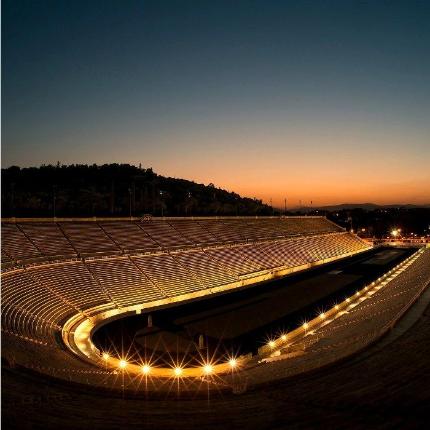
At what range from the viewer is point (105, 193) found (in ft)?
216

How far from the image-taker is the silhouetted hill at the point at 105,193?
49.5 metres

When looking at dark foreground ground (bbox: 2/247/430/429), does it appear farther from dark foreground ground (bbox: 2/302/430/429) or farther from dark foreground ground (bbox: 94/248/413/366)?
dark foreground ground (bbox: 94/248/413/366)

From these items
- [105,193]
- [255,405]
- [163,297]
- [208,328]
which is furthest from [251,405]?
[105,193]

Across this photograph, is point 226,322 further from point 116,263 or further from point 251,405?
point 251,405

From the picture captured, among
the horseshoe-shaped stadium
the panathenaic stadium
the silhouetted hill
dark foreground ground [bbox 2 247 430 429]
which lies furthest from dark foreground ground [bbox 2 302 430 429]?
the silhouetted hill

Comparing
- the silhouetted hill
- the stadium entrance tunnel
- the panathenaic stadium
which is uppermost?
the silhouetted hill

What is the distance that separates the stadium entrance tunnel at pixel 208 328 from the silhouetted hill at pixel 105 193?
20662 millimetres

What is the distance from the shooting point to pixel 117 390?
8.64 metres

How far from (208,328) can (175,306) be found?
144 inches

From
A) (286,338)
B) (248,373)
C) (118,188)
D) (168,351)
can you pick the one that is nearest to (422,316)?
(286,338)

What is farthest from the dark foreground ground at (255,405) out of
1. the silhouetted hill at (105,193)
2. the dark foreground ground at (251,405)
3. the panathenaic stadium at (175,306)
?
the silhouetted hill at (105,193)

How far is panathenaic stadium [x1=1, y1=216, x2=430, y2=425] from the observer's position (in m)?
10.5

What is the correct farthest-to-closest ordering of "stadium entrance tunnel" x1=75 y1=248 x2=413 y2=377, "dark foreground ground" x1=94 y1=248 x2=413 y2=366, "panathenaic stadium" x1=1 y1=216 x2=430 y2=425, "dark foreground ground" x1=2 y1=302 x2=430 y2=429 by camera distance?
"dark foreground ground" x1=94 y1=248 x2=413 y2=366
"stadium entrance tunnel" x1=75 y1=248 x2=413 y2=377
"panathenaic stadium" x1=1 y1=216 x2=430 y2=425
"dark foreground ground" x1=2 y1=302 x2=430 y2=429

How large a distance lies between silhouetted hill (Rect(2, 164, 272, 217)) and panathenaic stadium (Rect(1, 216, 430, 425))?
1454 centimetres
